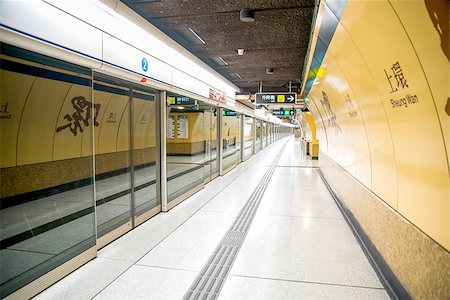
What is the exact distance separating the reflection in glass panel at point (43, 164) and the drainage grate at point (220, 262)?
1.33 meters

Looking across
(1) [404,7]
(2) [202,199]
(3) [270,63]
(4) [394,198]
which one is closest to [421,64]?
(1) [404,7]

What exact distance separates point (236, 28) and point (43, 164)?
459 centimetres

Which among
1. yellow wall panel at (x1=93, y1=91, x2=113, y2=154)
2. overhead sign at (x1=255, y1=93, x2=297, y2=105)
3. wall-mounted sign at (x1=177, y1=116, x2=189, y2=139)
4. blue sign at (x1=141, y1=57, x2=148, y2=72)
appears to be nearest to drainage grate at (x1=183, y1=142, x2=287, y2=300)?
blue sign at (x1=141, y1=57, x2=148, y2=72)

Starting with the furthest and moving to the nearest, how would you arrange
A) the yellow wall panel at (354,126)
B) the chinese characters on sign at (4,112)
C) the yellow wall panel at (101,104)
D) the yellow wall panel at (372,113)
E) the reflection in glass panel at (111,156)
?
the yellow wall panel at (101,104)
the reflection in glass panel at (111,156)
the chinese characters on sign at (4,112)
the yellow wall panel at (354,126)
the yellow wall panel at (372,113)

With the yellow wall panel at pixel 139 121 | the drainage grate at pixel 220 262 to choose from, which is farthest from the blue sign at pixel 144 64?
the drainage grate at pixel 220 262

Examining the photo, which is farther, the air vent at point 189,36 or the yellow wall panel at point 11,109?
the yellow wall panel at point 11,109

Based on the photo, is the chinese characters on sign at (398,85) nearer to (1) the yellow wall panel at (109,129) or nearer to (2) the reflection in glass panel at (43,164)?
(2) the reflection in glass panel at (43,164)

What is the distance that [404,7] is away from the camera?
59.2 inches

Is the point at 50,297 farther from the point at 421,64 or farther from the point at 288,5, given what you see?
the point at 288,5

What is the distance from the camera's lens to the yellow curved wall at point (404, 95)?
4.94ft

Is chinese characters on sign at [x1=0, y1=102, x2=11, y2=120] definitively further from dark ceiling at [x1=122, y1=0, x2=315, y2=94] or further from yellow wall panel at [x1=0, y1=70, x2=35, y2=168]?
dark ceiling at [x1=122, y1=0, x2=315, y2=94]

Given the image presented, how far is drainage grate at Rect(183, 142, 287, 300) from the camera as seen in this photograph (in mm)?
2404

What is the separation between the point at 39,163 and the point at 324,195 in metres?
5.86

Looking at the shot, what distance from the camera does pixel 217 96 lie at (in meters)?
7.38
